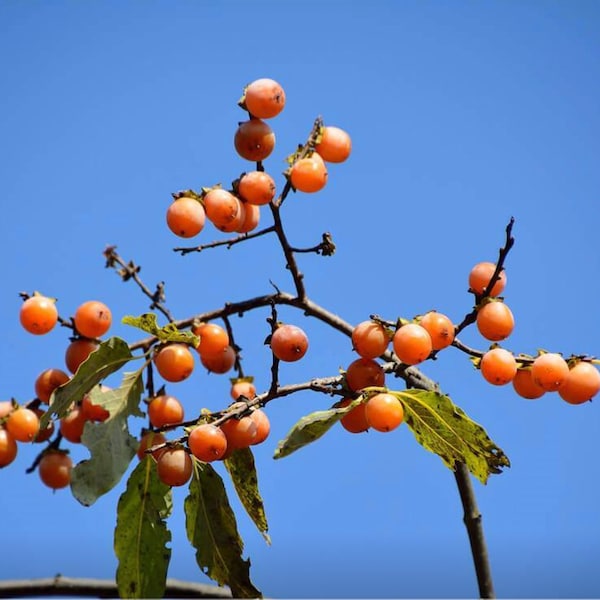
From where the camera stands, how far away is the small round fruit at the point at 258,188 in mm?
2139

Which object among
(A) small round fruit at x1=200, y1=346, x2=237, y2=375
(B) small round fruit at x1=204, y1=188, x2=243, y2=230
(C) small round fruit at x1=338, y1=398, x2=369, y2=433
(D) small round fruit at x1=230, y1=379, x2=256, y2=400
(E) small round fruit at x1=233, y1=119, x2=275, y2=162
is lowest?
(C) small round fruit at x1=338, y1=398, x2=369, y2=433

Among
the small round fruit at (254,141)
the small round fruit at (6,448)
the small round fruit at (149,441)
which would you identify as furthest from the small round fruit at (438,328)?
the small round fruit at (6,448)

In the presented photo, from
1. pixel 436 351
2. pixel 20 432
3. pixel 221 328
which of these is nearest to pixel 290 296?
pixel 221 328

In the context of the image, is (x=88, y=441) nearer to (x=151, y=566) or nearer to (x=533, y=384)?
(x=151, y=566)

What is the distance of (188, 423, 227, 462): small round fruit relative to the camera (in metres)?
1.87

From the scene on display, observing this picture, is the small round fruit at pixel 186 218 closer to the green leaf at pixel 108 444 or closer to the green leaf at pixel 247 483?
the green leaf at pixel 108 444

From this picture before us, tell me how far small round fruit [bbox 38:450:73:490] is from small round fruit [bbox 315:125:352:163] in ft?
3.53

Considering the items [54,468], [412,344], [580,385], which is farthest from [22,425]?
[580,385]

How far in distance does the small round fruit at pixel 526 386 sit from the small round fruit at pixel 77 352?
39.6 inches

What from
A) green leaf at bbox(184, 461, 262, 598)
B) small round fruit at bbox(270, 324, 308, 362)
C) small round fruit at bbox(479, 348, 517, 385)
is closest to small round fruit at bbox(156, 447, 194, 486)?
green leaf at bbox(184, 461, 262, 598)

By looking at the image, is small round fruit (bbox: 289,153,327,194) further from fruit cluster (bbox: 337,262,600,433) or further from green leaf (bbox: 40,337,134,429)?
green leaf (bbox: 40,337,134,429)

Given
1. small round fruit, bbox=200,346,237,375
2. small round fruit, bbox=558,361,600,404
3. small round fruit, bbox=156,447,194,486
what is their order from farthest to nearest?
small round fruit, bbox=200,346,237,375, small round fruit, bbox=558,361,600,404, small round fruit, bbox=156,447,194,486

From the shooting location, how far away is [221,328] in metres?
2.35

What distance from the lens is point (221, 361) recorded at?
7.93 feet
